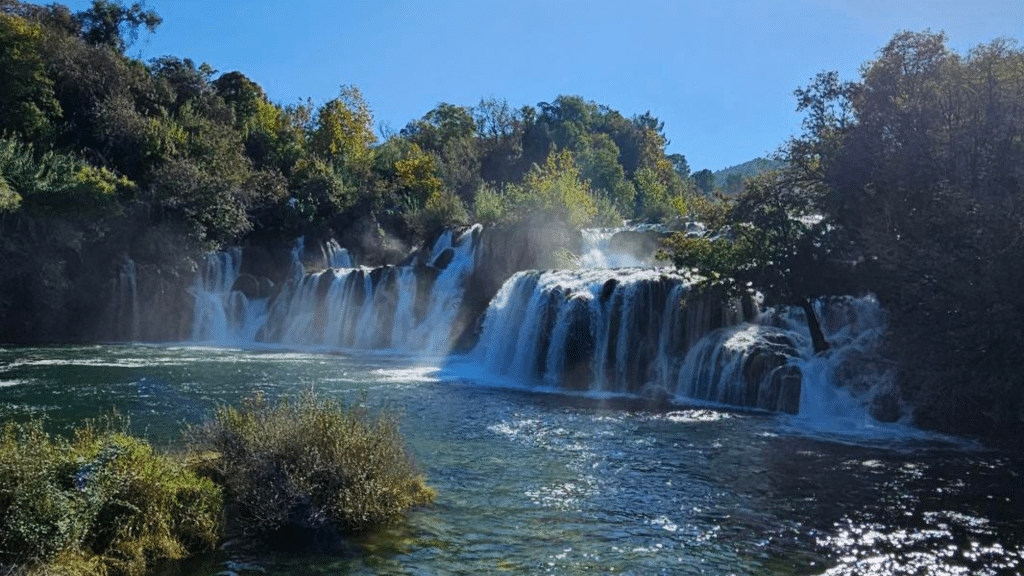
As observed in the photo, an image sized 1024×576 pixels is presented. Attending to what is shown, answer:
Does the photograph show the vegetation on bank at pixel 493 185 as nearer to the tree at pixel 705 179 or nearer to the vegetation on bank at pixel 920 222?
the vegetation on bank at pixel 920 222

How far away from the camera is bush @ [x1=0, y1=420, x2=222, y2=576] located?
700 centimetres

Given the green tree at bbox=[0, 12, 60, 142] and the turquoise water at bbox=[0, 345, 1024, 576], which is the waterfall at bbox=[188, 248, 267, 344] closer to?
the green tree at bbox=[0, 12, 60, 142]

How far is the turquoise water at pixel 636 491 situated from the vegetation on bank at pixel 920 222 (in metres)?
1.65

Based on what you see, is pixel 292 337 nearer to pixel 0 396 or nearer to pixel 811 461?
pixel 0 396

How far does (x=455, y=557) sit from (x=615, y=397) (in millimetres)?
13263

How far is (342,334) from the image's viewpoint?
3641 centimetres

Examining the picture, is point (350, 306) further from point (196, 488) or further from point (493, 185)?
point (493, 185)

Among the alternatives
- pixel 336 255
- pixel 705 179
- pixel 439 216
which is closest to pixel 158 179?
pixel 336 255

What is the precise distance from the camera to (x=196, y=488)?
8.49 meters

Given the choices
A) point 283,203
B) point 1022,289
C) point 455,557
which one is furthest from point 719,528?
point 283,203

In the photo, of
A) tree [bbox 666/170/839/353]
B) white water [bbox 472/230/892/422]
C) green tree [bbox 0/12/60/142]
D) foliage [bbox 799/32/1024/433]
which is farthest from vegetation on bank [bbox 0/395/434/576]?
green tree [bbox 0/12/60/142]

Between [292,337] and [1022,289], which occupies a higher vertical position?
[1022,289]

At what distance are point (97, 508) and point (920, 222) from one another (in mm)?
14336

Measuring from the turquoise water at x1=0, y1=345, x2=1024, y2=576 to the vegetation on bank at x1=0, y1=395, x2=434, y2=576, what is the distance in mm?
366
